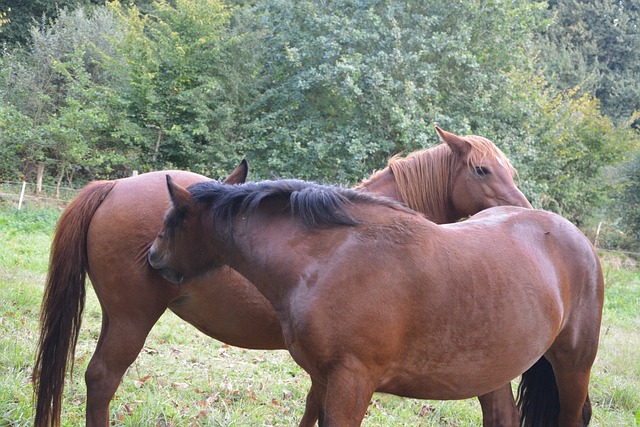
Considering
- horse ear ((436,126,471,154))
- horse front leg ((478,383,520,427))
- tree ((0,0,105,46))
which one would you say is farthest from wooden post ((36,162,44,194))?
horse front leg ((478,383,520,427))

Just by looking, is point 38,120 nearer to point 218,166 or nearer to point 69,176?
point 69,176

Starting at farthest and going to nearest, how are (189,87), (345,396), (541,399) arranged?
1. (189,87)
2. (541,399)
3. (345,396)

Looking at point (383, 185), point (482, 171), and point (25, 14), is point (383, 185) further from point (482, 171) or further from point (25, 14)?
point (25, 14)

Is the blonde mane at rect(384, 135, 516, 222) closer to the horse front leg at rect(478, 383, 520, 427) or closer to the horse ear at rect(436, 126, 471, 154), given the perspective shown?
the horse ear at rect(436, 126, 471, 154)

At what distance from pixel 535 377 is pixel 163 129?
16.5m

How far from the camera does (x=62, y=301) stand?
3463mm

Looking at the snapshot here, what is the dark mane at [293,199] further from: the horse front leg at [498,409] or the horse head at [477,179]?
the horse front leg at [498,409]

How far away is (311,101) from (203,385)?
14.0 meters

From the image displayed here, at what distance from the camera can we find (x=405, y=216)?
2631 mm

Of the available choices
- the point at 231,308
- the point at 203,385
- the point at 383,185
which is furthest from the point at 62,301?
the point at 383,185

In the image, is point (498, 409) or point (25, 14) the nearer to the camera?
point (498, 409)

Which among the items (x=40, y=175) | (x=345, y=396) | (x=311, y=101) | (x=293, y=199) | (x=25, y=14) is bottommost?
(x=40, y=175)

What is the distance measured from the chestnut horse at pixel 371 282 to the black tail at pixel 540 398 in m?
0.74

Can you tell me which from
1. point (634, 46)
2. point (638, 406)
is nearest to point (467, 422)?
point (638, 406)
